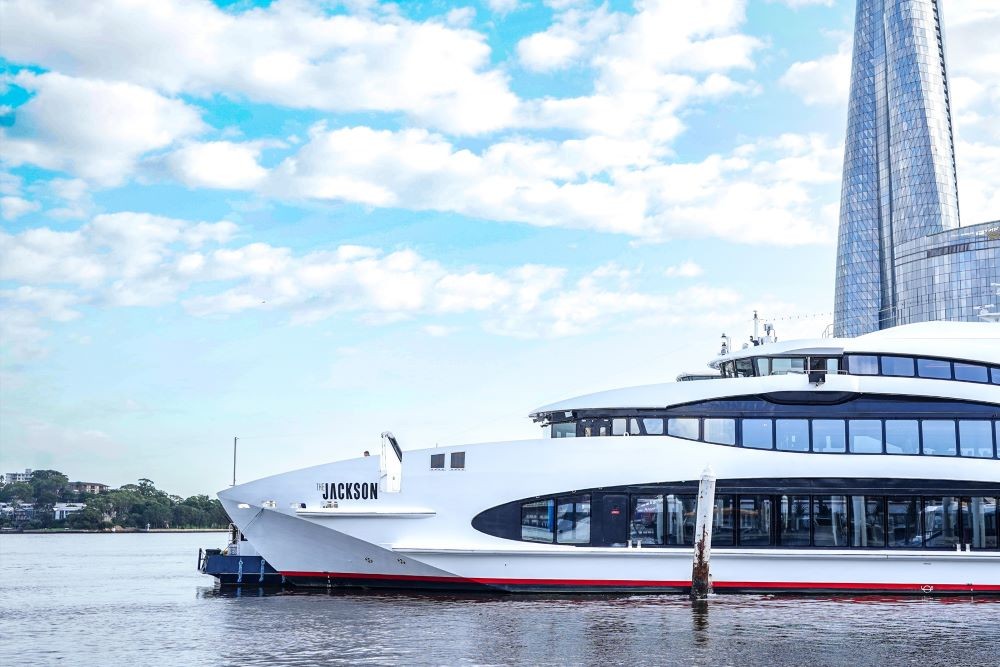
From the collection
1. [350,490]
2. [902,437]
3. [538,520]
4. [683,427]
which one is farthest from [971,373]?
[350,490]

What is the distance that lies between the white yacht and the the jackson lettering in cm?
3

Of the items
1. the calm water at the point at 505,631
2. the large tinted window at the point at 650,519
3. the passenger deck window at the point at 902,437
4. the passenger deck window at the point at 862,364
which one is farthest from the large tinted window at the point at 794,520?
the passenger deck window at the point at 862,364

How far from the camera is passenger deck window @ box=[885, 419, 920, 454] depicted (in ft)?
76.0

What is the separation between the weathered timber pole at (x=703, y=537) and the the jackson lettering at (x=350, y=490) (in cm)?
665

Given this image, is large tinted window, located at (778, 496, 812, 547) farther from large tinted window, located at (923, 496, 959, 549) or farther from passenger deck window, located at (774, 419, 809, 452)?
large tinted window, located at (923, 496, 959, 549)

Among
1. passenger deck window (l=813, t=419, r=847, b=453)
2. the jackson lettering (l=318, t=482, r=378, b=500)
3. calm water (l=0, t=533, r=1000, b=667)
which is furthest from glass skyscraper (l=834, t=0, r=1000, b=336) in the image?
the jackson lettering (l=318, t=482, r=378, b=500)

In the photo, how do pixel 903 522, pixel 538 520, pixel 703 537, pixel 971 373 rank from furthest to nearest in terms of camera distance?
pixel 971 373
pixel 903 522
pixel 538 520
pixel 703 537

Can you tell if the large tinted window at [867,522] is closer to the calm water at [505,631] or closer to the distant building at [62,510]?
the calm water at [505,631]

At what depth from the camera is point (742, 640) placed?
1811 centimetres

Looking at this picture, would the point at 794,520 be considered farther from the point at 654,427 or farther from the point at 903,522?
the point at 654,427

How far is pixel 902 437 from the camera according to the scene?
23.2m

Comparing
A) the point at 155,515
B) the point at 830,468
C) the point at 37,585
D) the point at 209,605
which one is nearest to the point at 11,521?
the point at 155,515

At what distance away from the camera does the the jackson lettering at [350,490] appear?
2281 centimetres

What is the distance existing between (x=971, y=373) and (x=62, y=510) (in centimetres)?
13010
